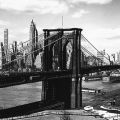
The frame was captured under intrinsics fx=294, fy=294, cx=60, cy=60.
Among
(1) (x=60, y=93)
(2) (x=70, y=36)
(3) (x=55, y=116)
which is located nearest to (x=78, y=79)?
(1) (x=60, y=93)

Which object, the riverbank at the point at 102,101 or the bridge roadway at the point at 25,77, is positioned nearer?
the bridge roadway at the point at 25,77

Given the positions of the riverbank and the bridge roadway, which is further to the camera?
the riverbank

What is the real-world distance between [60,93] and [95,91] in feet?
109

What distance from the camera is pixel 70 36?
4481 cm

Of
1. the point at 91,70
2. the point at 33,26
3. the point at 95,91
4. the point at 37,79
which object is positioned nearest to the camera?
the point at 37,79

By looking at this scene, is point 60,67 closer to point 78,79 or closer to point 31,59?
point 78,79

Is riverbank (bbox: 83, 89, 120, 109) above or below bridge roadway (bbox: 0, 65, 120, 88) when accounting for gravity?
below

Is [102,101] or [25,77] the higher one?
[25,77]

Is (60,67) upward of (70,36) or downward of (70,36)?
downward

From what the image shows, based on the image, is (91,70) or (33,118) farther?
(91,70)

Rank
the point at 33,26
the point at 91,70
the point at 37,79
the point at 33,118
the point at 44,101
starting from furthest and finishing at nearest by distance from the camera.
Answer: the point at 33,26
the point at 91,70
the point at 44,101
the point at 37,79
the point at 33,118

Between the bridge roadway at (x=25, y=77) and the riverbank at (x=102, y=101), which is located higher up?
the bridge roadway at (x=25, y=77)

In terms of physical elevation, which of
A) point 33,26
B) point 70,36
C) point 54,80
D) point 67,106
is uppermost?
point 33,26

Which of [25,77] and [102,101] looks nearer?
[25,77]
